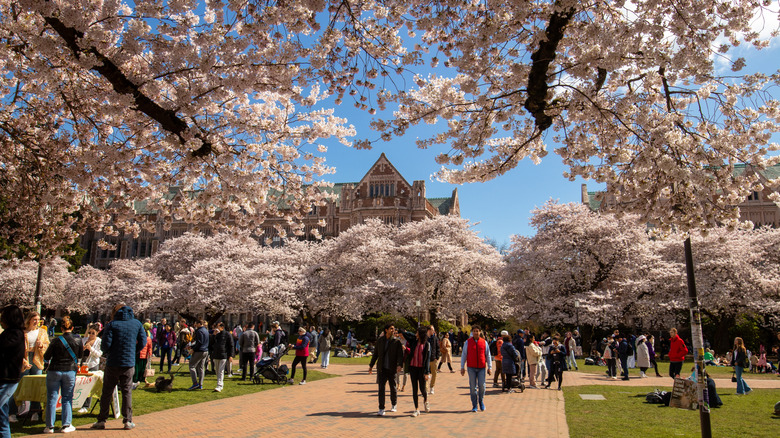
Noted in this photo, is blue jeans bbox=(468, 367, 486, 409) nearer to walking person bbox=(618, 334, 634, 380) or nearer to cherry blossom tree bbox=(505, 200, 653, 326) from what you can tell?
walking person bbox=(618, 334, 634, 380)

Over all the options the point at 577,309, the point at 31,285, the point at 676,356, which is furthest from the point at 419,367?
the point at 31,285

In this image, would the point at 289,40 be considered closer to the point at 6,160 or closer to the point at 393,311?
the point at 6,160

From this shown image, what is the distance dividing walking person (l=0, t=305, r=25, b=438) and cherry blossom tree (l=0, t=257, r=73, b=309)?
5324 cm

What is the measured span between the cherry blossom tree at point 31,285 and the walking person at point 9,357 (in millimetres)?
53235

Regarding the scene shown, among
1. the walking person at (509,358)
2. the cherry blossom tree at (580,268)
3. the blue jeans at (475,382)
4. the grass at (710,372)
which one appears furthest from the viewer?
the cherry blossom tree at (580,268)

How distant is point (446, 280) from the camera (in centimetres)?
3969

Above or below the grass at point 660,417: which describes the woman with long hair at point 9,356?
above

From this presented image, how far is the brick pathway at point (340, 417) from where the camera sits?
8.61 m

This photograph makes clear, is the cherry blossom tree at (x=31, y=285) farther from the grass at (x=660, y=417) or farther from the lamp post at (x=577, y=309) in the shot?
the grass at (x=660, y=417)

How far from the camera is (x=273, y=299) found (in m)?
43.0

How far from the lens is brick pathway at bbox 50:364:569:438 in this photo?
28.2ft

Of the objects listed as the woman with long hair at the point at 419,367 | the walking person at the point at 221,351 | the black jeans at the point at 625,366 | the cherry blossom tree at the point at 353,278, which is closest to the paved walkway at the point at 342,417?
the woman with long hair at the point at 419,367

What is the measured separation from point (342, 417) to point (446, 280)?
30.1 metres

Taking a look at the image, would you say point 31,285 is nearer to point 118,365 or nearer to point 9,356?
point 118,365
